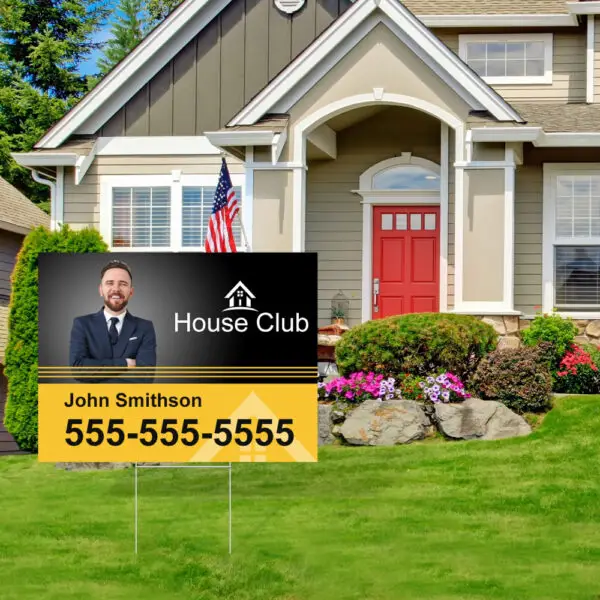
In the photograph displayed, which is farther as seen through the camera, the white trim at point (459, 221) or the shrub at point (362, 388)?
the white trim at point (459, 221)

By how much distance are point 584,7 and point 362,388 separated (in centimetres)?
774

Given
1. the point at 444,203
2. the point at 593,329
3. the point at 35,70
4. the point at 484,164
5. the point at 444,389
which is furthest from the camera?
the point at 35,70

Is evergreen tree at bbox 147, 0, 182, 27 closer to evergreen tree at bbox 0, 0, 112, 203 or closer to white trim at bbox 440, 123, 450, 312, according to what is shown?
evergreen tree at bbox 0, 0, 112, 203

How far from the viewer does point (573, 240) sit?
18500 millimetres

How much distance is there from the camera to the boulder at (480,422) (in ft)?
47.4

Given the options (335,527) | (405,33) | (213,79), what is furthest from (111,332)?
(213,79)

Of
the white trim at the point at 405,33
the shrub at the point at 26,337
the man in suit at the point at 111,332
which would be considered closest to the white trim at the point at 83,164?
the shrub at the point at 26,337

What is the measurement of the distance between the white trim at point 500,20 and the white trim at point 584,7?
229mm

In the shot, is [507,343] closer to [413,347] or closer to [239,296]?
[413,347]

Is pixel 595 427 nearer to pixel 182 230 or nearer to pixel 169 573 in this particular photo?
pixel 169 573

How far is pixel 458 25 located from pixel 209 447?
11.5m

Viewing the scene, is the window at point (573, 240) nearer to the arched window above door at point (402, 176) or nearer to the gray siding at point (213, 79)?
the arched window above door at point (402, 176)

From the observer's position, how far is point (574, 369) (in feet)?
53.1

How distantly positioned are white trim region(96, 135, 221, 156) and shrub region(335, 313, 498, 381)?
5.26 m
